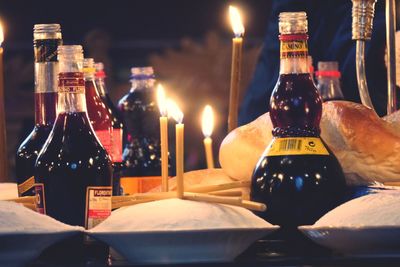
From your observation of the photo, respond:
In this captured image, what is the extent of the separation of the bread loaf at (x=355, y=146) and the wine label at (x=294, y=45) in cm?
13

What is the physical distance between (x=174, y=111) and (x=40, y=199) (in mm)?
183

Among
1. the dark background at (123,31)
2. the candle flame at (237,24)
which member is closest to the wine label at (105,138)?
the candle flame at (237,24)

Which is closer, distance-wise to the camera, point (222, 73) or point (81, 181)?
point (81, 181)

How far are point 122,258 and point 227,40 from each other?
3637 mm

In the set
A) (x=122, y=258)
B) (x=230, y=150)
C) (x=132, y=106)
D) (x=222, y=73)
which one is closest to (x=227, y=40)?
(x=222, y=73)

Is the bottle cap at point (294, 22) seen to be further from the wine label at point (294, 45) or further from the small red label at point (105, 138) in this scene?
the small red label at point (105, 138)

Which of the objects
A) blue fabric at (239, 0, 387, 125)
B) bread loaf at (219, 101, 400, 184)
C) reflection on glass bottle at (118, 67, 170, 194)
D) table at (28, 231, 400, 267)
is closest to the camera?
table at (28, 231, 400, 267)

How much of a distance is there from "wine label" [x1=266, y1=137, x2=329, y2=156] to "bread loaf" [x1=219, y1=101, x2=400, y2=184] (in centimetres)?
9

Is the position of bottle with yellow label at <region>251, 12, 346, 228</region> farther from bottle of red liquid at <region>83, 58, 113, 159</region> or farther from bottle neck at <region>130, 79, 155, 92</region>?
bottle neck at <region>130, 79, 155, 92</region>

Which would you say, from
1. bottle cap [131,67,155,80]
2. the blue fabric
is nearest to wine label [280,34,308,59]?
bottle cap [131,67,155,80]

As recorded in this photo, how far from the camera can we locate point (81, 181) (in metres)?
1.09

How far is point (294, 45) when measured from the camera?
3.68 ft

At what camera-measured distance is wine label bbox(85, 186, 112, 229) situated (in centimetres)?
107

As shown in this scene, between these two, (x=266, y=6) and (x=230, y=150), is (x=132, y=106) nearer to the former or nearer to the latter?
(x=230, y=150)
